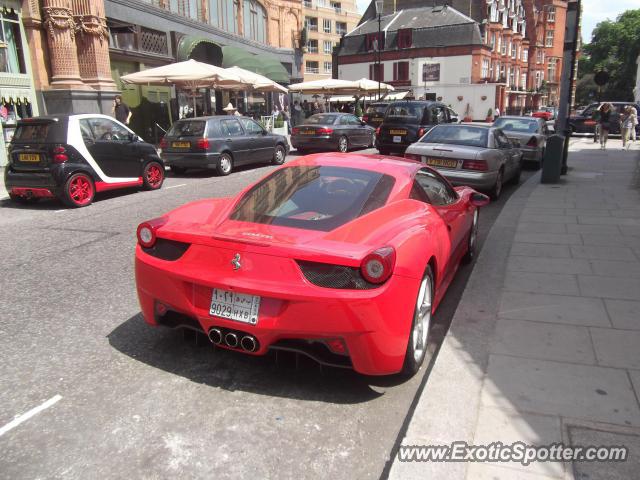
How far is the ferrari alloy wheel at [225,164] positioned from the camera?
1328 cm

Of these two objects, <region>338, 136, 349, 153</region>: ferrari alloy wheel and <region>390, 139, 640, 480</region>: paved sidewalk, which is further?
<region>338, 136, 349, 153</region>: ferrari alloy wheel

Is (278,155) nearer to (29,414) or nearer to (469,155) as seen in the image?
(469,155)

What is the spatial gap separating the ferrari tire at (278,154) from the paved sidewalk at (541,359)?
32.6ft

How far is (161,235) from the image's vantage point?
11.2 feet

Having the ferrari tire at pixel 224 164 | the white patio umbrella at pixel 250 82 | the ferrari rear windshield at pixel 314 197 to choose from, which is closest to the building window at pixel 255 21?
the white patio umbrella at pixel 250 82

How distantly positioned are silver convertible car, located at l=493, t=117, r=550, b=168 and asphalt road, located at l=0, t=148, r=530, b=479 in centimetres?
1122

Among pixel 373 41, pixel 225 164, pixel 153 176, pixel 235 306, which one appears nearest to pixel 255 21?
pixel 225 164

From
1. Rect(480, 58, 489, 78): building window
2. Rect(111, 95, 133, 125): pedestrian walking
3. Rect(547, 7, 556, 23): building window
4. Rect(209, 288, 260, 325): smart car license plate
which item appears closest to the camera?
Rect(209, 288, 260, 325): smart car license plate

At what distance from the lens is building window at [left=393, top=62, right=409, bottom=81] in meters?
58.8

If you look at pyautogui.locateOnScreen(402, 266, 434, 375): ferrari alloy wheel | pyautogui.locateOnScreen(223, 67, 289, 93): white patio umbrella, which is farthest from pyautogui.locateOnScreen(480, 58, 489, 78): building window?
pyautogui.locateOnScreen(402, 266, 434, 375): ferrari alloy wheel

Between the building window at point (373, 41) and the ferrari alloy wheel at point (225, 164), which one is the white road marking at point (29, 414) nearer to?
the ferrari alloy wheel at point (225, 164)

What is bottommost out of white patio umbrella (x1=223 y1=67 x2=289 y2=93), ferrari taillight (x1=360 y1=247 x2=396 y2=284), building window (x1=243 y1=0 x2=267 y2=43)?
ferrari taillight (x1=360 y1=247 x2=396 y2=284)

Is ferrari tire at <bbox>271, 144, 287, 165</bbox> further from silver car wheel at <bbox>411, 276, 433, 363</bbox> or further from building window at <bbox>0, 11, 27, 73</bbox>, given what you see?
silver car wheel at <bbox>411, 276, 433, 363</bbox>

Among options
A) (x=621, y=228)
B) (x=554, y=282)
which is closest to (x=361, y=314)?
(x=554, y=282)
